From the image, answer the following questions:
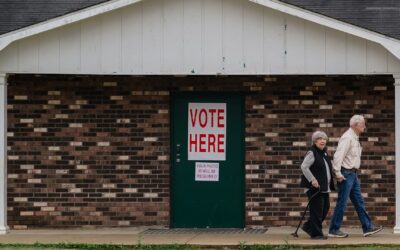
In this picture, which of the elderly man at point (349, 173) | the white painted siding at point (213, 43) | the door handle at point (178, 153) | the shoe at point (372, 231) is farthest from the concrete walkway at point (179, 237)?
the white painted siding at point (213, 43)

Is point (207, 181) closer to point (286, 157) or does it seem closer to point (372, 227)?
point (286, 157)

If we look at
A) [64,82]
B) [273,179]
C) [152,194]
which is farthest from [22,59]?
[273,179]

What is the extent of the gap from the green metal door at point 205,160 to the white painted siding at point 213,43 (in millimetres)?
1313

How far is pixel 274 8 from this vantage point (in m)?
15.1

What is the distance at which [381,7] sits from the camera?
52.2ft

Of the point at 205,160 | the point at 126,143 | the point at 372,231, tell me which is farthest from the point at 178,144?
the point at 372,231

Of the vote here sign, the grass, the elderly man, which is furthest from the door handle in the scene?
the elderly man

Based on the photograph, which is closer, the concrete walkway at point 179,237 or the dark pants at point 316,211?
the concrete walkway at point 179,237

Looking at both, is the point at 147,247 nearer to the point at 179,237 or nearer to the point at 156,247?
the point at 156,247

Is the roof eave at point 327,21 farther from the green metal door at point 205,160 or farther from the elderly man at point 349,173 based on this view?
the green metal door at point 205,160

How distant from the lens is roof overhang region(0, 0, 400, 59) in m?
15.0

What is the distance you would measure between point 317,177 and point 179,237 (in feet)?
7.52

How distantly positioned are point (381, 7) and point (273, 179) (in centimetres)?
320

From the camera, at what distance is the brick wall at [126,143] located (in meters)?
16.6
